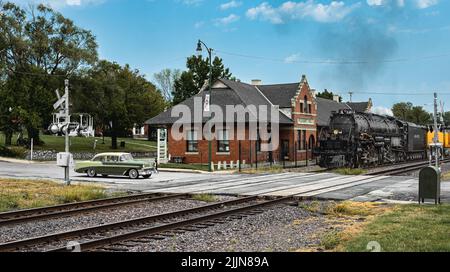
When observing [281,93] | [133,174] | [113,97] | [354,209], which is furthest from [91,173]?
[113,97]

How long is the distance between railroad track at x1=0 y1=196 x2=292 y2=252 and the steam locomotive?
2057 cm

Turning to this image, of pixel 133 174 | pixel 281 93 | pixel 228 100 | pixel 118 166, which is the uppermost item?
pixel 281 93

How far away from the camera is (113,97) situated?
57438mm

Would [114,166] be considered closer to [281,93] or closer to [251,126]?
[251,126]

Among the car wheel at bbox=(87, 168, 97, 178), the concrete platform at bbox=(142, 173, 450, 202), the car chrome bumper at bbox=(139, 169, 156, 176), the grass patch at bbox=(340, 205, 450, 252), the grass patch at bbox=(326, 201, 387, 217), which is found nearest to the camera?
the grass patch at bbox=(340, 205, 450, 252)

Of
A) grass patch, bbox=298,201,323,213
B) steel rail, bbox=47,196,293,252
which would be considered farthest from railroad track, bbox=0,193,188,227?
grass patch, bbox=298,201,323,213

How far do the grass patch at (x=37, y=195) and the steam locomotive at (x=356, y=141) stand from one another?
20.2 metres

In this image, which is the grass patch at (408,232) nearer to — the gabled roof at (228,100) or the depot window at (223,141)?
the depot window at (223,141)

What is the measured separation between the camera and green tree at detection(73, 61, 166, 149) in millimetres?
54844

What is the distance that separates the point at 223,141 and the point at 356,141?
1131cm

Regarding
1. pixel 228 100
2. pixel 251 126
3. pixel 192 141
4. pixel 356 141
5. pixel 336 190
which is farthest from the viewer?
pixel 228 100

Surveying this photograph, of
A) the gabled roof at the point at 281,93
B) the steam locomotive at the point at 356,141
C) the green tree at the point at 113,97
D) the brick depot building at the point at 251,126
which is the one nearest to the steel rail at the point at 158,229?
the steam locomotive at the point at 356,141

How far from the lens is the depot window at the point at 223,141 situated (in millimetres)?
41438

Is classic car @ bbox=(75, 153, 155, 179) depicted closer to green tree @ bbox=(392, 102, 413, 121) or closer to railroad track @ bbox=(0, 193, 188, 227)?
railroad track @ bbox=(0, 193, 188, 227)
